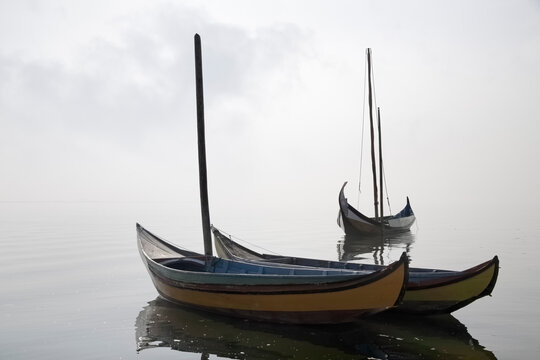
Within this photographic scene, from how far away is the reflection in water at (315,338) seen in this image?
986cm

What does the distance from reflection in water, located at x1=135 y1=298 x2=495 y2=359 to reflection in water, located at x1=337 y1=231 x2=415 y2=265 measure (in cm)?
1248

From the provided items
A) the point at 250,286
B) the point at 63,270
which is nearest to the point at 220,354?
the point at 250,286

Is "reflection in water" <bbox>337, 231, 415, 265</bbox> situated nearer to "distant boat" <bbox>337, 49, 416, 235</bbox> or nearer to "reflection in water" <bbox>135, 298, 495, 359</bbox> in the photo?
"distant boat" <bbox>337, 49, 416, 235</bbox>

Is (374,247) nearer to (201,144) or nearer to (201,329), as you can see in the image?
(201,144)

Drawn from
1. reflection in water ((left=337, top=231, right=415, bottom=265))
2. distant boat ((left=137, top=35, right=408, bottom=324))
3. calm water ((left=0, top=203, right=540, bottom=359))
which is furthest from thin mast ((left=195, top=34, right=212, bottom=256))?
reflection in water ((left=337, top=231, right=415, bottom=265))

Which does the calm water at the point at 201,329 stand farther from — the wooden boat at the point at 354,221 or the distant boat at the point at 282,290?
the wooden boat at the point at 354,221

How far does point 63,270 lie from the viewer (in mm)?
22938

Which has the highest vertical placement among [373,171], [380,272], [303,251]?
[373,171]

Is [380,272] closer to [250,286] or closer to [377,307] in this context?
[377,307]

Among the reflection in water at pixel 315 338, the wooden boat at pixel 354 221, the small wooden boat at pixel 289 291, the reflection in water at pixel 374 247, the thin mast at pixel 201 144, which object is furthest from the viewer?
the wooden boat at pixel 354 221

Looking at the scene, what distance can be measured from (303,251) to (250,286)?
20.5 metres

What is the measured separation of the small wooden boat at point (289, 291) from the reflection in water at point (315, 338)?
404 mm

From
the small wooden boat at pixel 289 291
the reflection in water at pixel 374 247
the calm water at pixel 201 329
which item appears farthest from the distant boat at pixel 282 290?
the reflection in water at pixel 374 247

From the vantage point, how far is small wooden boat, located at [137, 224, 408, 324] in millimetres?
10109
